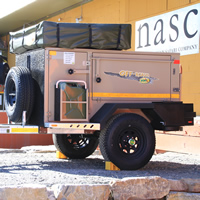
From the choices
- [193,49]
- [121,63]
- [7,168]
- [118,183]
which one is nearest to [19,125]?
[7,168]

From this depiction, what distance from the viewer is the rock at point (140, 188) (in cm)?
549

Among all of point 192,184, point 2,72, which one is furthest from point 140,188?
point 2,72

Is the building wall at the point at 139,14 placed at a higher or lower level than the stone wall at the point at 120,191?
higher

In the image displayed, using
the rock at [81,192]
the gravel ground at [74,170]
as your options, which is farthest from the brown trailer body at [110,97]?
the rock at [81,192]

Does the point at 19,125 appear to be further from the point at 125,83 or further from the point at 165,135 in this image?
the point at 165,135

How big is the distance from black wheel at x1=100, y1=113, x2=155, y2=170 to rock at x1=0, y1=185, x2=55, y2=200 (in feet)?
6.78

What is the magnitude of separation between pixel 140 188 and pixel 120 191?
0.31 metres

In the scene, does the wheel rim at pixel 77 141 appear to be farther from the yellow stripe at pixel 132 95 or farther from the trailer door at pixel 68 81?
the trailer door at pixel 68 81

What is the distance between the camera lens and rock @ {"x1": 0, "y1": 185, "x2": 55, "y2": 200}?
4949 millimetres

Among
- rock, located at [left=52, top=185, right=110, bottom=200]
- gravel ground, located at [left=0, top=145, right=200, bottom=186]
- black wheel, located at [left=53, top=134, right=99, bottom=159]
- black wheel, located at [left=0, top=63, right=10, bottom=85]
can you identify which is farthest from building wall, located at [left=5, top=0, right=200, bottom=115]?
rock, located at [left=52, top=185, right=110, bottom=200]

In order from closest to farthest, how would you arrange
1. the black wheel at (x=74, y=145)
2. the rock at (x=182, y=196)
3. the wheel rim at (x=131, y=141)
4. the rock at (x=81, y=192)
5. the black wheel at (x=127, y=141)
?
the rock at (x=81, y=192) → the rock at (x=182, y=196) → the black wheel at (x=127, y=141) → the wheel rim at (x=131, y=141) → the black wheel at (x=74, y=145)

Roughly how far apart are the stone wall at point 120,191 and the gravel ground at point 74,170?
0.91 ft

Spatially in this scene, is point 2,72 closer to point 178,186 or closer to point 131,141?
point 131,141

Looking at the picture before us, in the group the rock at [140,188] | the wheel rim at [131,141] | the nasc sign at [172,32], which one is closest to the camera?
the rock at [140,188]
